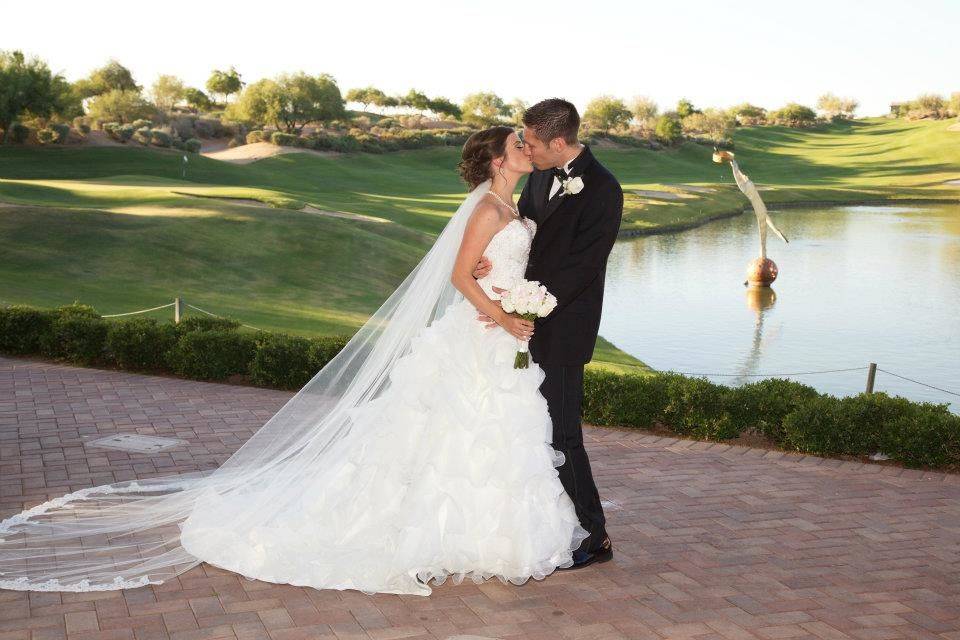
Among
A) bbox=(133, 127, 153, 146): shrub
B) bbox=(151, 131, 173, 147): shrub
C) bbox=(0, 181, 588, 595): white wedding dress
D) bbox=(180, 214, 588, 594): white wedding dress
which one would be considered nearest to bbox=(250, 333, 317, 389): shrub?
bbox=(0, 181, 588, 595): white wedding dress

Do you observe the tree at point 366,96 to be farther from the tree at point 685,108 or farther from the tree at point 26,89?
the tree at point 26,89

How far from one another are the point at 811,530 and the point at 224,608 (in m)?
3.78

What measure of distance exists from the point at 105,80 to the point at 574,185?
104 m

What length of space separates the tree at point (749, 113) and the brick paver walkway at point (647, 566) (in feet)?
487

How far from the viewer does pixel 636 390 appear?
29.5 ft

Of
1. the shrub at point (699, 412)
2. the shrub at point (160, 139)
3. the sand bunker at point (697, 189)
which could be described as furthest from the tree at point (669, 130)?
the shrub at point (699, 412)

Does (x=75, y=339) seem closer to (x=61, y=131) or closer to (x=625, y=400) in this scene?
(x=625, y=400)

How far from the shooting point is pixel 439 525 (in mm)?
5211

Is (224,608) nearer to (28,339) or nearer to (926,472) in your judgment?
(926,472)

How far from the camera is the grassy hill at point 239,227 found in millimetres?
18656

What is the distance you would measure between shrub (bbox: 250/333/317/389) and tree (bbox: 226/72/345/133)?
74.2m

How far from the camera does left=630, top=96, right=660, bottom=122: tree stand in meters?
120

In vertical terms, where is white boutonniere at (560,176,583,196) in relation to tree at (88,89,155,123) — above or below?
below

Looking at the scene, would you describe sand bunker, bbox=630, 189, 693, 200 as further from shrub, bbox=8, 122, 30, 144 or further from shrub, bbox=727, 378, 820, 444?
shrub, bbox=727, 378, 820, 444
